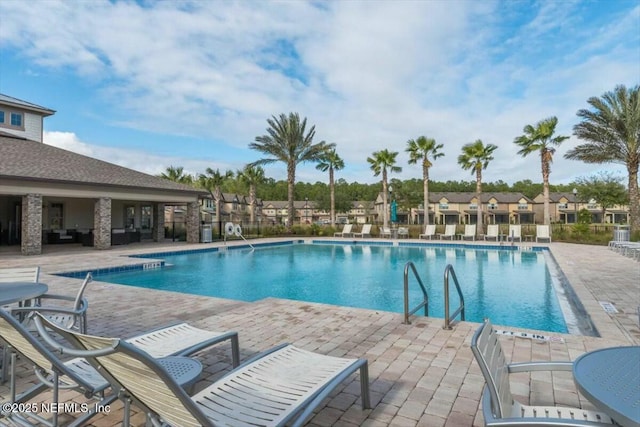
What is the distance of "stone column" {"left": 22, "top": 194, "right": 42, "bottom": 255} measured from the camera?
1404 cm

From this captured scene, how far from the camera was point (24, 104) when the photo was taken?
1941 cm

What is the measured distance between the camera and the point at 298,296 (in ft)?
29.0

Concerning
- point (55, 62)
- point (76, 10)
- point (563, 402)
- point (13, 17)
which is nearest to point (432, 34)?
point (76, 10)

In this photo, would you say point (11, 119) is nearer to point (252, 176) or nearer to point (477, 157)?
point (252, 176)

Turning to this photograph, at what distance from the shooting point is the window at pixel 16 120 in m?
19.3

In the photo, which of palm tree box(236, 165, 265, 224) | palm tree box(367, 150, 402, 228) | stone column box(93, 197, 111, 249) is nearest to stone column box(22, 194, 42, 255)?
stone column box(93, 197, 111, 249)

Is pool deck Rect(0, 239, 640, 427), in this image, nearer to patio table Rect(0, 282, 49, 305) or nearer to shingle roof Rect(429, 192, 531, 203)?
patio table Rect(0, 282, 49, 305)

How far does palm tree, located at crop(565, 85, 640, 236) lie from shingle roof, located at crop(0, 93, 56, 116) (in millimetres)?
28427

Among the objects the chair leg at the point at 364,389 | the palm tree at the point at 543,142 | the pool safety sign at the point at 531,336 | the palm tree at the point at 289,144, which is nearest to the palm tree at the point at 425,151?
the palm tree at the point at 543,142

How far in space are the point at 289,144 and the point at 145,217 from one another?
10.4 metres

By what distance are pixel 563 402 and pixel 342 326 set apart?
8.73ft

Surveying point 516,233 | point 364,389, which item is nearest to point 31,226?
point 364,389

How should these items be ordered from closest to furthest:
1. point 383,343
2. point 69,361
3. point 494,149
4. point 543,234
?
point 69,361
point 383,343
point 543,234
point 494,149

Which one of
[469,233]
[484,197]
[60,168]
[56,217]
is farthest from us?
[484,197]
